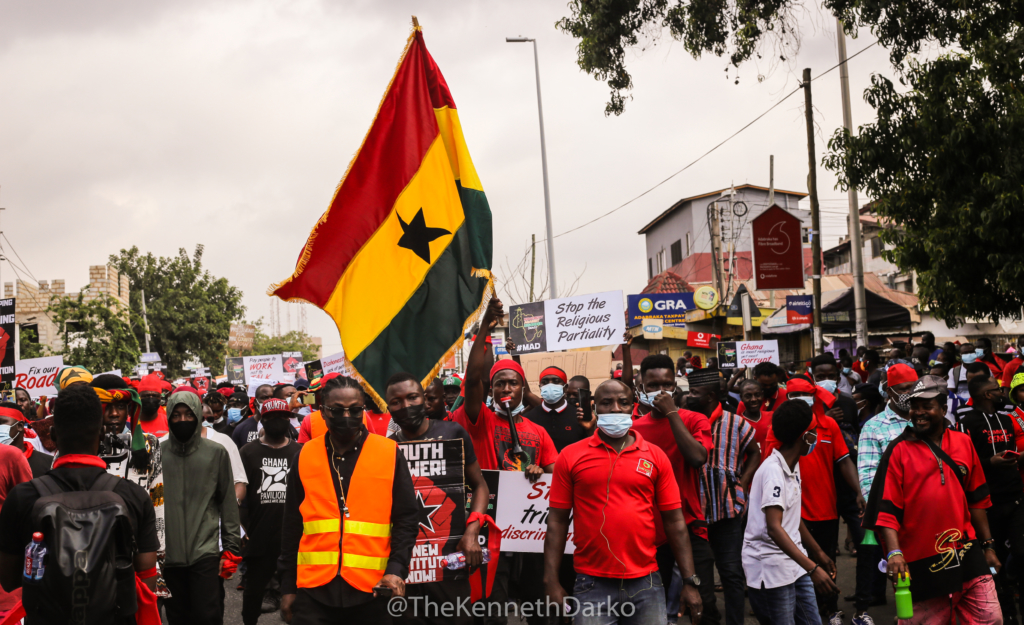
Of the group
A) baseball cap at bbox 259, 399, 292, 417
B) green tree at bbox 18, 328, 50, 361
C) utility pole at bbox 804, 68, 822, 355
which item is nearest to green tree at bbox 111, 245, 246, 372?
green tree at bbox 18, 328, 50, 361

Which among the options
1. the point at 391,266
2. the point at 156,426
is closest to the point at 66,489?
the point at 391,266

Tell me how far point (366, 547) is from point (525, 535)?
6.38 ft

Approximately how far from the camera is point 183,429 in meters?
5.88

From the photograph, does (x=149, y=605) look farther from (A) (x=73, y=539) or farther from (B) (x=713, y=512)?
(B) (x=713, y=512)

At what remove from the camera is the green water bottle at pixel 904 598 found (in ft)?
16.4

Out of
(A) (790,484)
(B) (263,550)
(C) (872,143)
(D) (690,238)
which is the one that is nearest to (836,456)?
(A) (790,484)

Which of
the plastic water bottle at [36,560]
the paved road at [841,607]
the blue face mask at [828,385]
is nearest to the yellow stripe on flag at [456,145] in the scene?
the paved road at [841,607]

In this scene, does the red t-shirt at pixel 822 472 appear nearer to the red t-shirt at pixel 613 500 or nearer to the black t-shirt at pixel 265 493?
the red t-shirt at pixel 613 500

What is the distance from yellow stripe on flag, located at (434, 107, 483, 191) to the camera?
661 cm

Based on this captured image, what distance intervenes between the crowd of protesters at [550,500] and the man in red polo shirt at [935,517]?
Answer: 0.01 meters

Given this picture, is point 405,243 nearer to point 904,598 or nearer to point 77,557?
point 77,557

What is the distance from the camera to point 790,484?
5.57 metres

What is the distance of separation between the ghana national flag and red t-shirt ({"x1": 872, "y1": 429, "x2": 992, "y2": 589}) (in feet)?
9.35

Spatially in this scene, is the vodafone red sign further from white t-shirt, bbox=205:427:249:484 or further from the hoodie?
the hoodie
